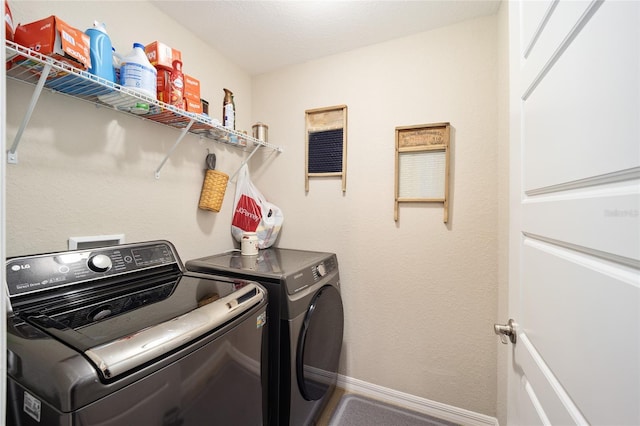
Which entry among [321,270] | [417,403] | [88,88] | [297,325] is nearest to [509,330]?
[297,325]

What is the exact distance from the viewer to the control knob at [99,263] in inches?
41.5

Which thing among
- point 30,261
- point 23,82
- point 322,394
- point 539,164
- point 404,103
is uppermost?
point 404,103

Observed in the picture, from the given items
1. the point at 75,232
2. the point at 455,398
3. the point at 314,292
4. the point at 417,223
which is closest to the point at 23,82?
the point at 75,232

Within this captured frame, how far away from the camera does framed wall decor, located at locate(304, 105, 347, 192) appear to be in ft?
6.52

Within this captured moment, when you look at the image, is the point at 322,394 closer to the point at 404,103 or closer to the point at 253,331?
the point at 253,331

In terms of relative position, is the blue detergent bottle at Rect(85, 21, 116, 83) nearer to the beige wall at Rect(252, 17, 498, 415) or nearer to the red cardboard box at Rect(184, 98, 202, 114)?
the red cardboard box at Rect(184, 98, 202, 114)

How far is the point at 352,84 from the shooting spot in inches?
77.9

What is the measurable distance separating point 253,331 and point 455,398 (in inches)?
60.4

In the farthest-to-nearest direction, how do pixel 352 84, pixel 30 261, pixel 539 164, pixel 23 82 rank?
1. pixel 352 84
2. pixel 23 82
3. pixel 30 261
4. pixel 539 164

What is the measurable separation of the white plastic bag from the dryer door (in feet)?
2.21

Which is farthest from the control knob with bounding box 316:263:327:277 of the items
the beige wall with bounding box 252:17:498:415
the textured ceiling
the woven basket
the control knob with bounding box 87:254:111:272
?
the textured ceiling

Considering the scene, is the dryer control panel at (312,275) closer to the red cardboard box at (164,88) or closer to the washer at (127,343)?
the washer at (127,343)

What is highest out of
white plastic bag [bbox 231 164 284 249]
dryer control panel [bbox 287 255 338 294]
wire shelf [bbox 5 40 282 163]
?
wire shelf [bbox 5 40 282 163]

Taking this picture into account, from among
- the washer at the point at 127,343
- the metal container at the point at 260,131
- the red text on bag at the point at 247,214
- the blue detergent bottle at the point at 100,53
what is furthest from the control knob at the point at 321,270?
the blue detergent bottle at the point at 100,53
